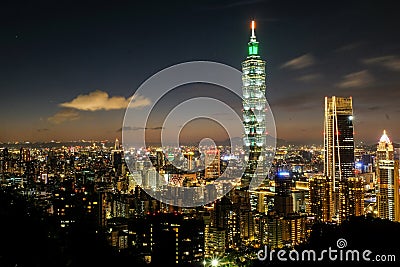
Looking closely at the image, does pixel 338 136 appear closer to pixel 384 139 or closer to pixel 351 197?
pixel 351 197

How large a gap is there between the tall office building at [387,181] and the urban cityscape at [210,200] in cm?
3

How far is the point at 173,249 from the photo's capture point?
543 centimetres

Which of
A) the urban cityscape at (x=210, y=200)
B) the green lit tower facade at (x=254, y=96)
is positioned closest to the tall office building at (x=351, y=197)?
the urban cityscape at (x=210, y=200)

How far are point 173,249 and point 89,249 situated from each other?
2213mm

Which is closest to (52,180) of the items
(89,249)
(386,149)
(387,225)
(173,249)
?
(173,249)

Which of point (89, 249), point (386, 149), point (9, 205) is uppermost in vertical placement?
point (386, 149)

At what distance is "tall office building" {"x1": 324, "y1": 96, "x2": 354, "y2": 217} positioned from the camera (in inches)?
439

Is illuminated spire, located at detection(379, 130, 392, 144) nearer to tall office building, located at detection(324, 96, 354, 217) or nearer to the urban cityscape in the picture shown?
the urban cityscape

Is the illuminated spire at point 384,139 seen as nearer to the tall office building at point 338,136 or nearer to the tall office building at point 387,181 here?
the tall office building at point 387,181

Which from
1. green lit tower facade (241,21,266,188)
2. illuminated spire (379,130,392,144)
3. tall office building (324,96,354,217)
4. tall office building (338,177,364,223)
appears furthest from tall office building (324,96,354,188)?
illuminated spire (379,130,392,144)

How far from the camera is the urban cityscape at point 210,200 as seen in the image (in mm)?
3229

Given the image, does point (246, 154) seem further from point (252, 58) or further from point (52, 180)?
point (52, 180)

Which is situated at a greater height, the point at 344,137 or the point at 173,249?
the point at 344,137

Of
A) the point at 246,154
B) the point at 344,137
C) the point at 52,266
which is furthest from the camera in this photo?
the point at 344,137
